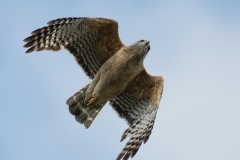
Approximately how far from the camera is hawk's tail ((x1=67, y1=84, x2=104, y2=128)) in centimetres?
1986

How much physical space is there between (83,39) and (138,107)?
6.51 ft

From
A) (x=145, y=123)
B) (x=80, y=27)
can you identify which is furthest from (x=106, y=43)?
(x=145, y=123)

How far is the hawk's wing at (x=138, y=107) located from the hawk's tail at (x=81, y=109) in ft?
2.51

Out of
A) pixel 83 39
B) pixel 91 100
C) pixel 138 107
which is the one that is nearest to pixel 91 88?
pixel 91 100

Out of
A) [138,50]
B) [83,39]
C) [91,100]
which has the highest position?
[138,50]

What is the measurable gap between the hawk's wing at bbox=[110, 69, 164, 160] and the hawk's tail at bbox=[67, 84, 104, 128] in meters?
0.76

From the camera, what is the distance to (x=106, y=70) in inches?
771

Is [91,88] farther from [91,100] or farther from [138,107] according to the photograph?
[138,107]

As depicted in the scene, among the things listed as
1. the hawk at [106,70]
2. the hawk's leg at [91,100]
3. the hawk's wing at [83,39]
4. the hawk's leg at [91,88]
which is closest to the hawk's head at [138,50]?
the hawk at [106,70]

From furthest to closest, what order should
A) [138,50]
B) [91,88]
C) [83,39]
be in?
[83,39]
[91,88]
[138,50]

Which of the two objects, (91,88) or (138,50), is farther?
(91,88)

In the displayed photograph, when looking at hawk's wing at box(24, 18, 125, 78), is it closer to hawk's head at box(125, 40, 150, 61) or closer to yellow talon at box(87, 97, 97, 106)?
hawk's head at box(125, 40, 150, 61)

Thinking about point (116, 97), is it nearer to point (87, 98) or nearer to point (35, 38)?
point (87, 98)

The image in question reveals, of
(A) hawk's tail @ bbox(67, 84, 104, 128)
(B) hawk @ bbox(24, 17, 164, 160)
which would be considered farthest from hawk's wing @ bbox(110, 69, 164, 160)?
(A) hawk's tail @ bbox(67, 84, 104, 128)
